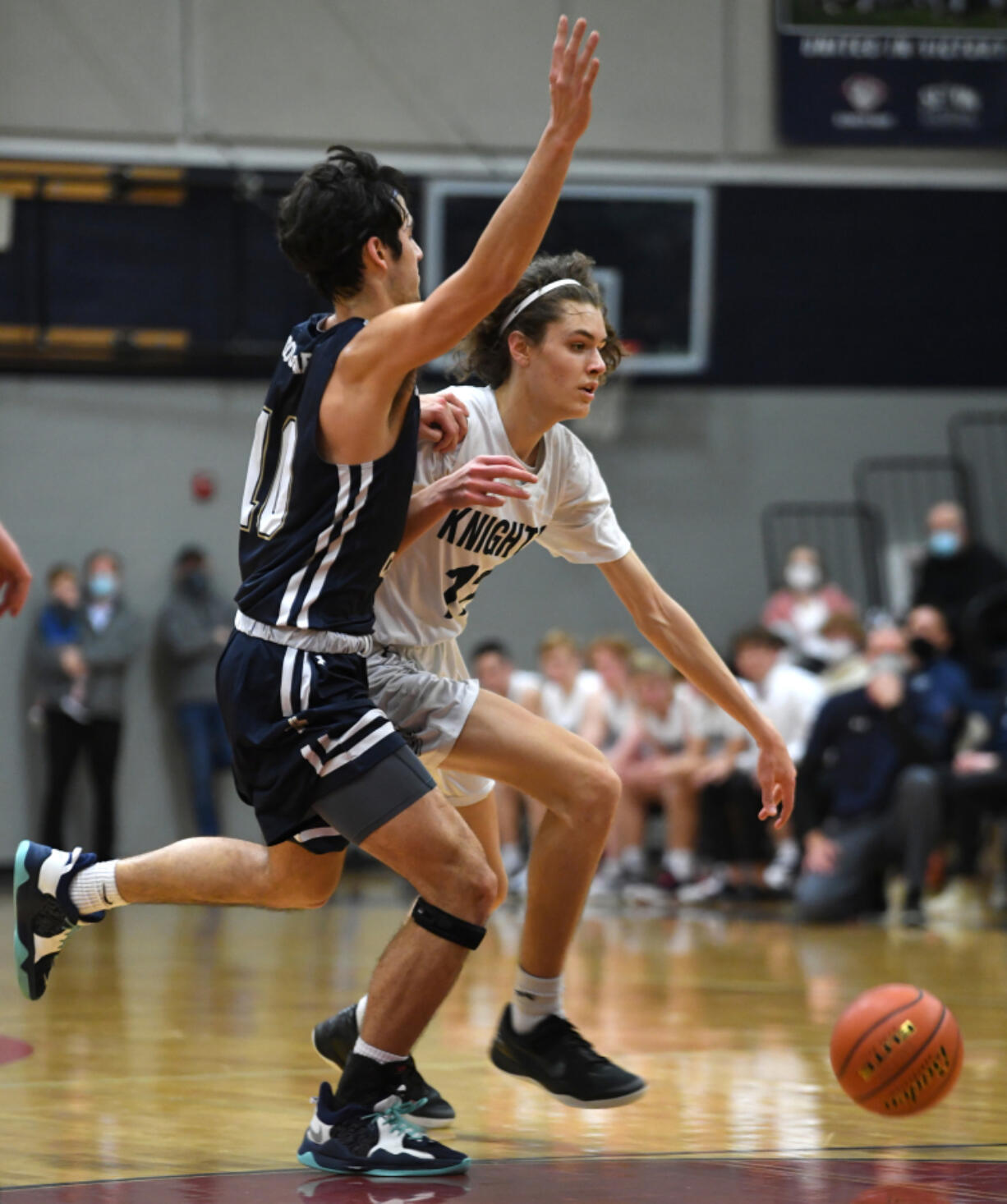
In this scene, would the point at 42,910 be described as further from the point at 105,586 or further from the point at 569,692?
the point at 105,586

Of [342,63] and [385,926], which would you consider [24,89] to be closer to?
[342,63]

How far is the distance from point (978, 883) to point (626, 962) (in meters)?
4.73

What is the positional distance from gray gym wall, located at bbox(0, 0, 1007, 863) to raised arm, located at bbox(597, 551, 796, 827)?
9.52 metres

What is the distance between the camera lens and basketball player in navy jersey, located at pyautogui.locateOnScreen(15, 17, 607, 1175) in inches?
136

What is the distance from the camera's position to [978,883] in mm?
11656

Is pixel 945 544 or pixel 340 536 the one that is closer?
pixel 340 536

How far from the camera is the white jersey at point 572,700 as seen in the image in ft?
38.8

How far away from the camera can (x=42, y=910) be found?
12.7 feet

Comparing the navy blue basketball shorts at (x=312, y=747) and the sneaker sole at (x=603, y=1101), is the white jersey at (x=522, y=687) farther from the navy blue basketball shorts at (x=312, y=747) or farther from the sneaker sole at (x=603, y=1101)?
the navy blue basketball shorts at (x=312, y=747)

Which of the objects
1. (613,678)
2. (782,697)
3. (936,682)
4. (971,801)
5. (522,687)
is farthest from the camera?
(613,678)

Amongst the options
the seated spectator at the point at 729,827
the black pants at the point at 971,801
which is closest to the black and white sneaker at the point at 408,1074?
the black pants at the point at 971,801

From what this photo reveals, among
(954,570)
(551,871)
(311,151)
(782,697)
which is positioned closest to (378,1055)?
(551,871)

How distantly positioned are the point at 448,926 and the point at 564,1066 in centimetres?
61

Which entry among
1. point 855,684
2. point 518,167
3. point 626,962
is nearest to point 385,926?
point 626,962
